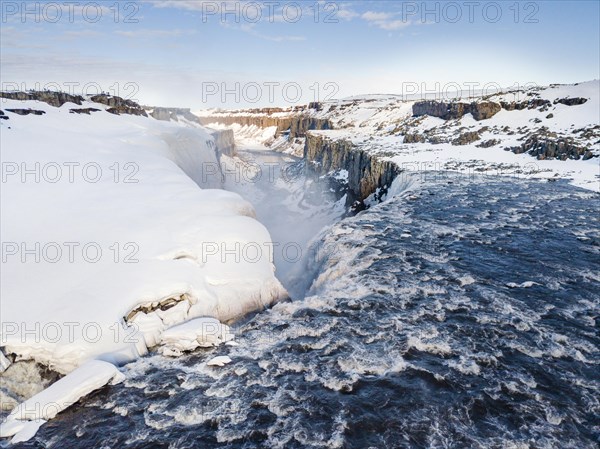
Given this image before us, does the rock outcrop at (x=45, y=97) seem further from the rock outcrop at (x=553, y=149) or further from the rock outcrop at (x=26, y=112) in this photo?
the rock outcrop at (x=553, y=149)

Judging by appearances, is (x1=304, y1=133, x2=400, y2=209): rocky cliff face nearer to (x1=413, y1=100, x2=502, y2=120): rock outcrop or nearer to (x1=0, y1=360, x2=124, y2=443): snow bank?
(x1=413, y1=100, x2=502, y2=120): rock outcrop

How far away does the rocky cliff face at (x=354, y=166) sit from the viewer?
46791 millimetres

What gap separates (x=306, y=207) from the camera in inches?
2581

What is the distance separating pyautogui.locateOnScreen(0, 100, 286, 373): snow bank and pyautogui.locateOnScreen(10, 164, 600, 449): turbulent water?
5.74 ft

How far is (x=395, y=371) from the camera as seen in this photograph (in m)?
12.0

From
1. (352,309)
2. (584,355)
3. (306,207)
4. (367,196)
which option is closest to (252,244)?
(352,309)

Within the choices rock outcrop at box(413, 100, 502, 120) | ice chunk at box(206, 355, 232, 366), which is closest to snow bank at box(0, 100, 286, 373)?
ice chunk at box(206, 355, 232, 366)

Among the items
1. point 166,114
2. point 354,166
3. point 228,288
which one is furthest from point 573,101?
point 166,114

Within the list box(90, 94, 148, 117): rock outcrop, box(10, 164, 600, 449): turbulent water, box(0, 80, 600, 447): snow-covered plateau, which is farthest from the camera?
box(90, 94, 148, 117): rock outcrop

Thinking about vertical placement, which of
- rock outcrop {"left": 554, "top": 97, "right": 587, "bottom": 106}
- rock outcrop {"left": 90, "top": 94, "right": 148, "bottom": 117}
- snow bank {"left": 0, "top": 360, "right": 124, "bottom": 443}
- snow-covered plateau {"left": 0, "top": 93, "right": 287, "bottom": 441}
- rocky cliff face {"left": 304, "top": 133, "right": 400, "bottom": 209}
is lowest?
snow bank {"left": 0, "top": 360, "right": 124, "bottom": 443}

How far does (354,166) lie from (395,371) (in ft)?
164

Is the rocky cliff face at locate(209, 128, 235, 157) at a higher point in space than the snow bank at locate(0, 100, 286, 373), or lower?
higher

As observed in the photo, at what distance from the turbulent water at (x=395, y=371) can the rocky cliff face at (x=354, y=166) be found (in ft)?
88.4

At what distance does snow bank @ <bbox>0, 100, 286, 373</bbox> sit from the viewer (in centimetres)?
1307
